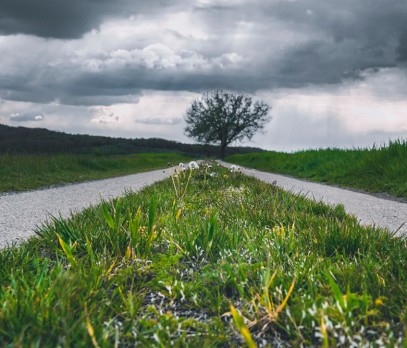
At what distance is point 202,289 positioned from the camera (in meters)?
3.06

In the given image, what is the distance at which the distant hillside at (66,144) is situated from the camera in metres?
41.6

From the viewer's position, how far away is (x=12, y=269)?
3.21 m

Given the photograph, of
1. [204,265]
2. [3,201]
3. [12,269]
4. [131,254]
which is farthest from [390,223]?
[3,201]

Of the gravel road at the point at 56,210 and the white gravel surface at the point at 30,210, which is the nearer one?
the white gravel surface at the point at 30,210

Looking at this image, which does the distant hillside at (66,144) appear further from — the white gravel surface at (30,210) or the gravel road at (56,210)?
the gravel road at (56,210)

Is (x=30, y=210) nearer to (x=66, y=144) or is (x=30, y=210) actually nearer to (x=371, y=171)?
(x=371, y=171)

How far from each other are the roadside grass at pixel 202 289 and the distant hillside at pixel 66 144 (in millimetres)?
25856

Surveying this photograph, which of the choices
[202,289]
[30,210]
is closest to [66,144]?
[30,210]

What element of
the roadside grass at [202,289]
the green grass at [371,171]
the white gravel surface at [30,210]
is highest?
the green grass at [371,171]

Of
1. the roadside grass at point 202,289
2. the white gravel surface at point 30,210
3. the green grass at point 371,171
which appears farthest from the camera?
the green grass at point 371,171

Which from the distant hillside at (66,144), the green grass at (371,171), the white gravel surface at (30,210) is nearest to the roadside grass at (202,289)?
the white gravel surface at (30,210)

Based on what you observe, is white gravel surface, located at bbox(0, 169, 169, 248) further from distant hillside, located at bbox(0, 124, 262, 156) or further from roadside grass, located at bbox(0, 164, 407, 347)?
distant hillside, located at bbox(0, 124, 262, 156)

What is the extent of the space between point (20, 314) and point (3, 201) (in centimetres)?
765

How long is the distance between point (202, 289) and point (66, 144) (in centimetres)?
4910
